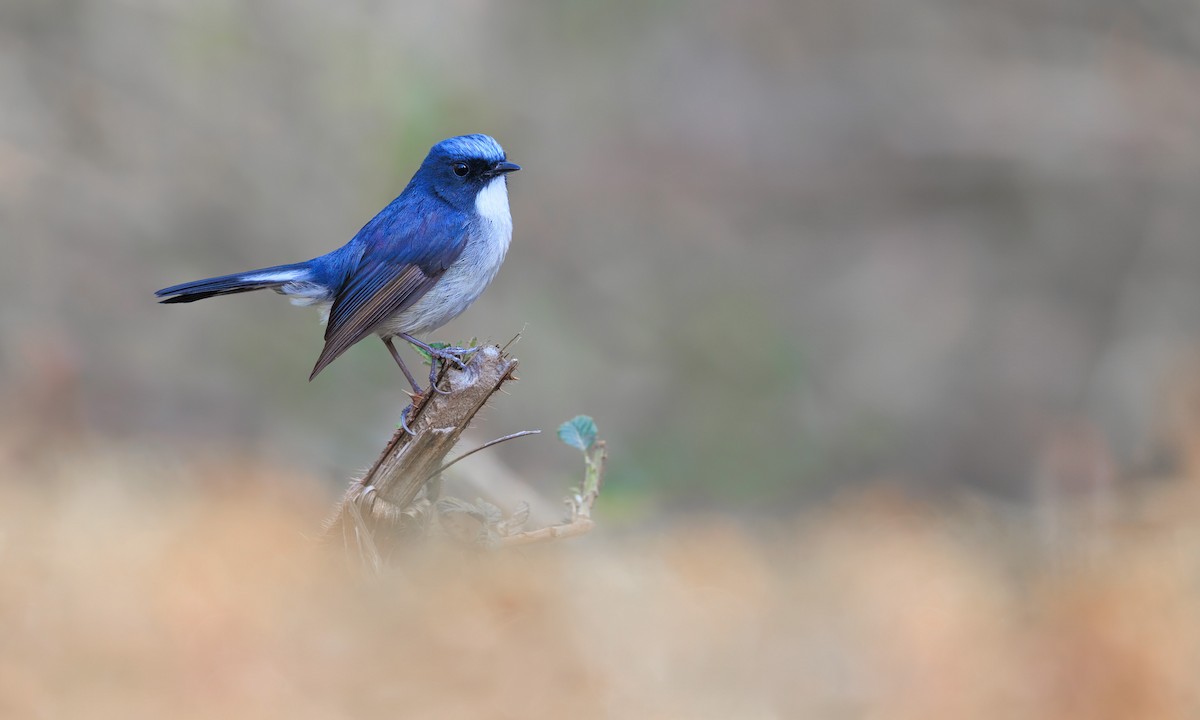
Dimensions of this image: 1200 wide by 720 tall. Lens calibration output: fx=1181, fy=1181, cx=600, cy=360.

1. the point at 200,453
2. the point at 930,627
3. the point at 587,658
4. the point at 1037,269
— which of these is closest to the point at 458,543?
the point at 587,658

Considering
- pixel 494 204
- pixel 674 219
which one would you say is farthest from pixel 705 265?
pixel 494 204

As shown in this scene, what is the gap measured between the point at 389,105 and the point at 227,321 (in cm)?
211

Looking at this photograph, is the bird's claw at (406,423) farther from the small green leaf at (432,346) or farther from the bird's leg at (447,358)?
the small green leaf at (432,346)

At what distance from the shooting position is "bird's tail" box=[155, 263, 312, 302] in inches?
157

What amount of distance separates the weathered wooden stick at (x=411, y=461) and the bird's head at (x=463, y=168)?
172cm

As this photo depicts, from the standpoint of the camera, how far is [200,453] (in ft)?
19.7

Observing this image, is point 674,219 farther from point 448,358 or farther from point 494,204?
point 448,358

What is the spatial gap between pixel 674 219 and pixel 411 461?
9.15m

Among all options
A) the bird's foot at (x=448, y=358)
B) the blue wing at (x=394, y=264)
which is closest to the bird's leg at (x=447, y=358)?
the bird's foot at (x=448, y=358)

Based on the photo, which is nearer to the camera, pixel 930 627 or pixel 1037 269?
pixel 930 627

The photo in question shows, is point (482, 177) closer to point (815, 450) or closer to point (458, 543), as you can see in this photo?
point (458, 543)

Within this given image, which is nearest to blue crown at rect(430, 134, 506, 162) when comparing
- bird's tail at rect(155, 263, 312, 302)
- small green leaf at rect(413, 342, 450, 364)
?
bird's tail at rect(155, 263, 312, 302)

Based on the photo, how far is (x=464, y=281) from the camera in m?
4.54

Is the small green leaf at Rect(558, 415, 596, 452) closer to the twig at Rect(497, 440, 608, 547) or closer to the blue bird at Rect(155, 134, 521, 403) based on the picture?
the twig at Rect(497, 440, 608, 547)
